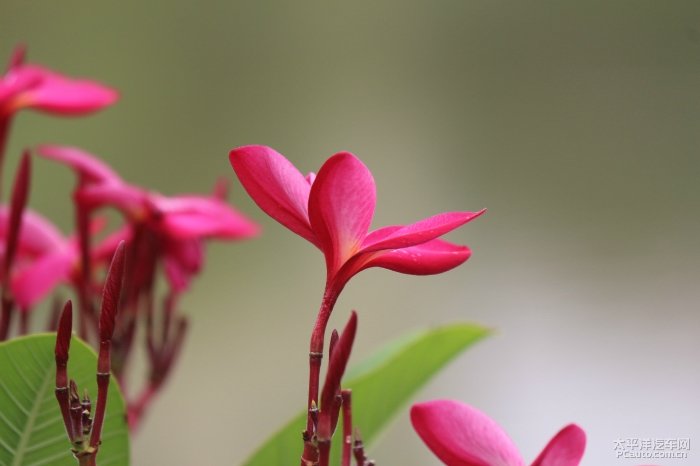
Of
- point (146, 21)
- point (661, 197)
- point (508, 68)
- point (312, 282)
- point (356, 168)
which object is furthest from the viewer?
point (146, 21)

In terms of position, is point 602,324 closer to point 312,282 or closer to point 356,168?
point 312,282

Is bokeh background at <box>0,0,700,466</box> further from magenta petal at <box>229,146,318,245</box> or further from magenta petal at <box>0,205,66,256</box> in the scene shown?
magenta petal at <box>229,146,318,245</box>

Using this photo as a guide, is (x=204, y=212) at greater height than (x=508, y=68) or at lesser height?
lesser

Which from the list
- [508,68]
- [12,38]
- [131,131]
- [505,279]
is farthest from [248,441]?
[12,38]

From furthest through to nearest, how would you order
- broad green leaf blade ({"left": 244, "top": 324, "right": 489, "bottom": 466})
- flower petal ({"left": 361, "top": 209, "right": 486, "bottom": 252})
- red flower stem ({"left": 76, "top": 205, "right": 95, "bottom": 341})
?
red flower stem ({"left": 76, "top": 205, "right": 95, "bottom": 341}), broad green leaf blade ({"left": 244, "top": 324, "right": 489, "bottom": 466}), flower petal ({"left": 361, "top": 209, "right": 486, "bottom": 252})

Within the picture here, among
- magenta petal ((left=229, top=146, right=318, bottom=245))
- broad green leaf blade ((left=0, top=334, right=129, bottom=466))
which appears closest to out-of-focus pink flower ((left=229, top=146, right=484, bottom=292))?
magenta petal ((left=229, top=146, right=318, bottom=245))

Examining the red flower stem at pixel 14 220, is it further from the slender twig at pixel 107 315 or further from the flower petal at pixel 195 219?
the slender twig at pixel 107 315

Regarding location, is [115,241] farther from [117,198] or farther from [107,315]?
[107,315]
